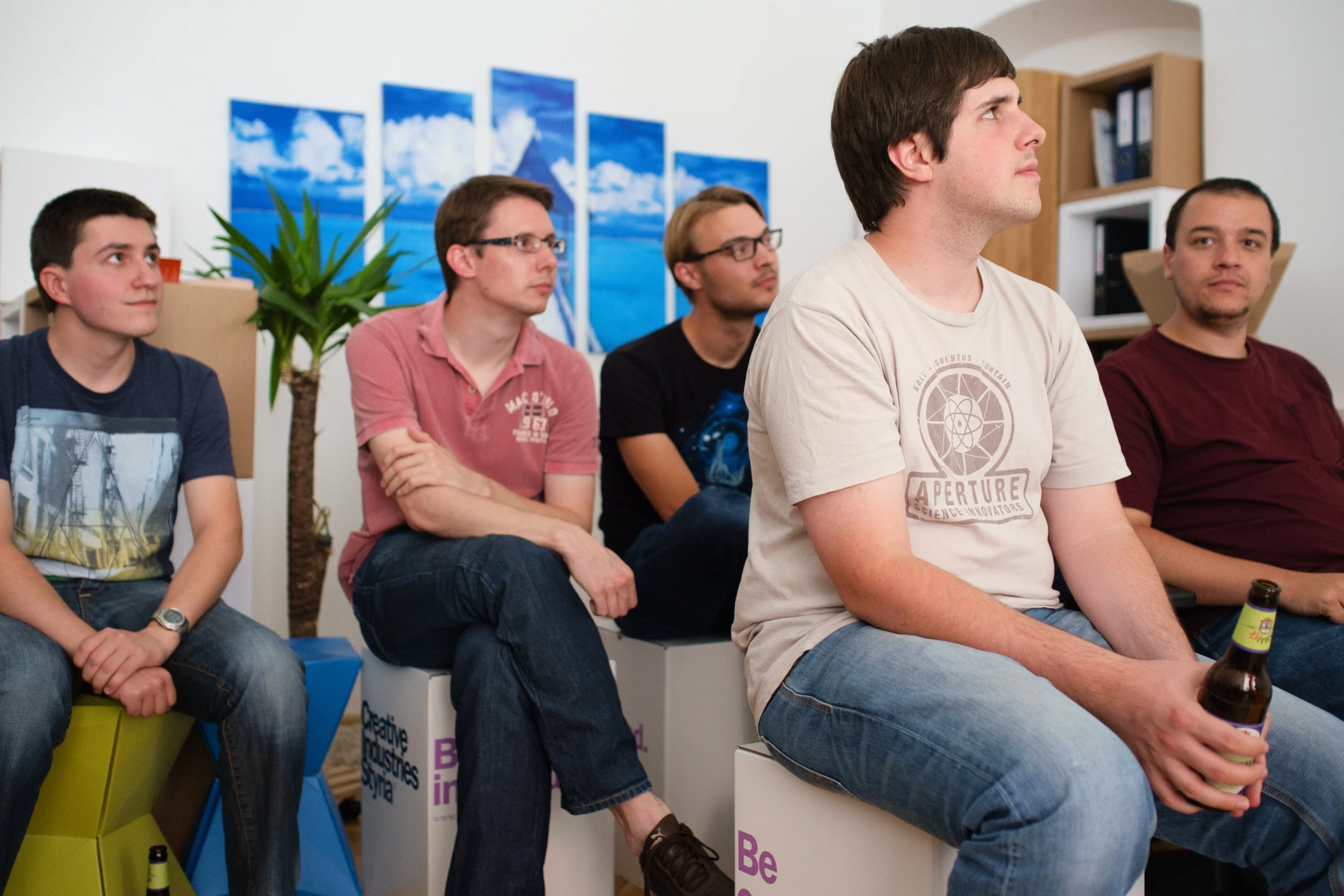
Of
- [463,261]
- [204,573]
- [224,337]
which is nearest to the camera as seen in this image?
[204,573]

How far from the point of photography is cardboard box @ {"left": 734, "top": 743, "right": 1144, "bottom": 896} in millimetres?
1123

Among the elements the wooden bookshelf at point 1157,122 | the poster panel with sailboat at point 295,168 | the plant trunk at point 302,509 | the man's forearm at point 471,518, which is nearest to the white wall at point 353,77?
the poster panel with sailboat at point 295,168

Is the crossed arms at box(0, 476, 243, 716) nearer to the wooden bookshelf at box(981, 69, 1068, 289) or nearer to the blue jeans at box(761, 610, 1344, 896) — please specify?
the blue jeans at box(761, 610, 1344, 896)

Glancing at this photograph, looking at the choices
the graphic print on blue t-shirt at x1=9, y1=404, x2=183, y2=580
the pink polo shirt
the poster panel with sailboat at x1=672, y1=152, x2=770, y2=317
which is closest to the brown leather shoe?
the pink polo shirt

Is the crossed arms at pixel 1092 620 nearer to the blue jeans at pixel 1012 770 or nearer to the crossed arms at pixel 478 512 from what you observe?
the blue jeans at pixel 1012 770

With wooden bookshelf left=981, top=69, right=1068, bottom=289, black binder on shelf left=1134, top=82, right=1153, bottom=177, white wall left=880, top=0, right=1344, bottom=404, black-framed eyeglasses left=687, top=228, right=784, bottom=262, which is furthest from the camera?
wooden bookshelf left=981, top=69, right=1068, bottom=289

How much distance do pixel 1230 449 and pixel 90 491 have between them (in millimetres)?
1960

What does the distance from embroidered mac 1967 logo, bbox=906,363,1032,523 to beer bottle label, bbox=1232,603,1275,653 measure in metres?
0.33

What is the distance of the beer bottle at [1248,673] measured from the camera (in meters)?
0.95

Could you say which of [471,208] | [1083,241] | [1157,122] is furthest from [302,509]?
[1157,122]

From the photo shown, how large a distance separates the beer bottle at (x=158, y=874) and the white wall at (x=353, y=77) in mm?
1789

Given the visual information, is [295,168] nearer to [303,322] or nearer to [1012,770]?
[303,322]

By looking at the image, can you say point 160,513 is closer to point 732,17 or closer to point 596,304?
point 596,304

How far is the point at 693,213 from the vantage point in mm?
2617
